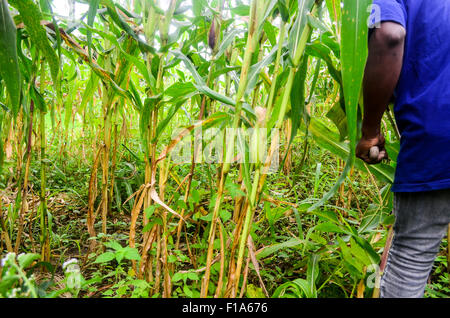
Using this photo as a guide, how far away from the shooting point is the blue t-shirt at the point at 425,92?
663mm

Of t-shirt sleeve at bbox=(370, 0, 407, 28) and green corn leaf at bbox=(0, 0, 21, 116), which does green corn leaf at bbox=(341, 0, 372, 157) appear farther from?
green corn leaf at bbox=(0, 0, 21, 116)

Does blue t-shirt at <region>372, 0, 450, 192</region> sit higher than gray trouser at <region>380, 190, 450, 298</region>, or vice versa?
blue t-shirt at <region>372, 0, 450, 192</region>

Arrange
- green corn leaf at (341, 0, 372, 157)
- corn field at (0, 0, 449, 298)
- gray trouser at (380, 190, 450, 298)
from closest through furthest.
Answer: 1. green corn leaf at (341, 0, 372, 157)
2. corn field at (0, 0, 449, 298)
3. gray trouser at (380, 190, 450, 298)

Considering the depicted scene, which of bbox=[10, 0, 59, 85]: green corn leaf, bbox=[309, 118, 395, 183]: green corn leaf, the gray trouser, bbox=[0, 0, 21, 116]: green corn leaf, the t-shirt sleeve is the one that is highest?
the t-shirt sleeve

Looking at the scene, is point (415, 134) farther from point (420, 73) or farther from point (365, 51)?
point (365, 51)

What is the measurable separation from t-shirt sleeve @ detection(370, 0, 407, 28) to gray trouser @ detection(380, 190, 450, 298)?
0.42 metres

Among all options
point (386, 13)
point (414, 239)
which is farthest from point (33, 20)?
point (414, 239)

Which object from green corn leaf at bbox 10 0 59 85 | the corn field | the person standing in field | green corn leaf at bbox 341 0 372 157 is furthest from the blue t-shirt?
green corn leaf at bbox 10 0 59 85

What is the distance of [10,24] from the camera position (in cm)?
52

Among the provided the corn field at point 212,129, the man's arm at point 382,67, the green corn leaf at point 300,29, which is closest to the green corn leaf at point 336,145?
the corn field at point 212,129

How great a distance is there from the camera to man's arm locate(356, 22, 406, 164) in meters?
0.63

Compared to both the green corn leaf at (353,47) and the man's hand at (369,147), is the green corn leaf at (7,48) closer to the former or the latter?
the green corn leaf at (353,47)

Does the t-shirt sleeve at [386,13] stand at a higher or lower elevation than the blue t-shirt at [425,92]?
higher

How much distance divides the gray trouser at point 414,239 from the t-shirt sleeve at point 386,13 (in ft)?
1.39
